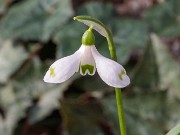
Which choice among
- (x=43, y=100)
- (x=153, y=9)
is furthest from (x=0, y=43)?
(x=153, y=9)

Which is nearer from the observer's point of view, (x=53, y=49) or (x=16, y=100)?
(x=16, y=100)

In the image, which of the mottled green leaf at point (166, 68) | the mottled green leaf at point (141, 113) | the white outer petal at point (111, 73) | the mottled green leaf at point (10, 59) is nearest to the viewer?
the white outer petal at point (111, 73)

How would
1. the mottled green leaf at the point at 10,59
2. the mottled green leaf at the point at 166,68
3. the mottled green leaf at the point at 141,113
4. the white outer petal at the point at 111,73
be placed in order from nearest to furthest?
the white outer petal at the point at 111,73 < the mottled green leaf at the point at 141,113 < the mottled green leaf at the point at 166,68 < the mottled green leaf at the point at 10,59

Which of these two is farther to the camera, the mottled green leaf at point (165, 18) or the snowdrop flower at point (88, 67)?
the mottled green leaf at point (165, 18)

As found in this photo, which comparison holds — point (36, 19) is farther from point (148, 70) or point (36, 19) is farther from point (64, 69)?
point (64, 69)

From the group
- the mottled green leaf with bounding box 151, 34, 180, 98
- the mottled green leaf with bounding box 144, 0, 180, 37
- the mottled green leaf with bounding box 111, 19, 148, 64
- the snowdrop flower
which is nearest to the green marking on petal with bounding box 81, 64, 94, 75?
the snowdrop flower

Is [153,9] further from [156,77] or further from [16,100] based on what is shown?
[16,100]

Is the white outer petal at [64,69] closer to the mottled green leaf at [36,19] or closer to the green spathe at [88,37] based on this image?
the green spathe at [88,37]

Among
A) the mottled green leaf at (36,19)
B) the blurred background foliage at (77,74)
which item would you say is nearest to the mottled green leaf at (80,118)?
the blurred background foliage at (77,74)
